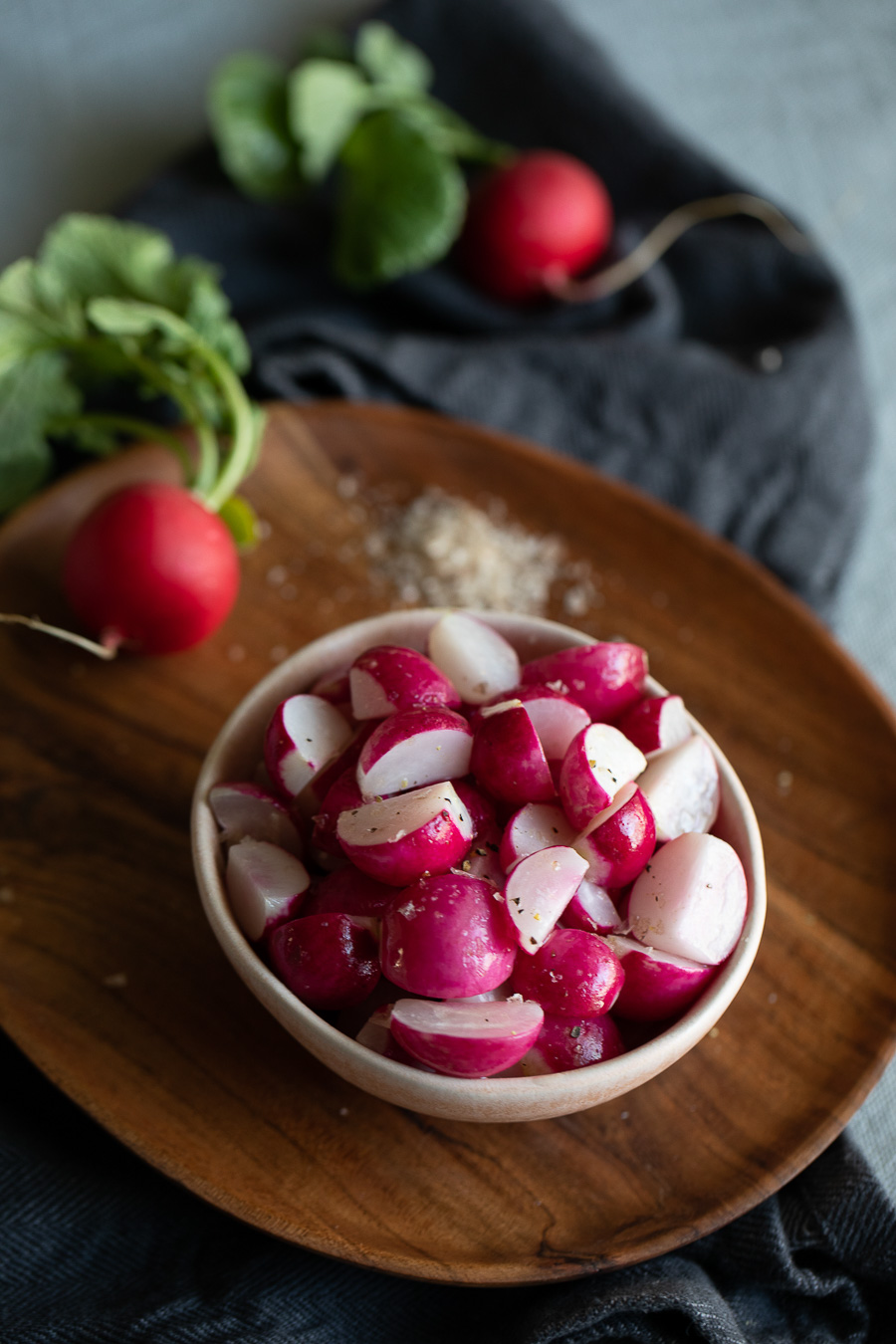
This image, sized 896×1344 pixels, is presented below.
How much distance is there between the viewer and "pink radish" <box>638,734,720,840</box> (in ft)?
2.23

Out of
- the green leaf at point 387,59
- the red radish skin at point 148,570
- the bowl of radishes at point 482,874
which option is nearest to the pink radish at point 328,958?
the bowl of radishes at point 482,874

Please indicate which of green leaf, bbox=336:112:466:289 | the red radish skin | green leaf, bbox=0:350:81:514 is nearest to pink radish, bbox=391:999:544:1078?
the red radish skin

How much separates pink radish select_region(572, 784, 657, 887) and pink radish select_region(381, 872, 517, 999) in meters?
0.07

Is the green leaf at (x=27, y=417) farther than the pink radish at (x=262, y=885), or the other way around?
the green leaf at (x=27, y=417)

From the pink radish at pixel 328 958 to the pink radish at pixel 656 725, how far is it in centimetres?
21

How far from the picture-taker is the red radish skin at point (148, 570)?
89cm

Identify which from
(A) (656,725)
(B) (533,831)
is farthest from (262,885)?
(A) (656,725)

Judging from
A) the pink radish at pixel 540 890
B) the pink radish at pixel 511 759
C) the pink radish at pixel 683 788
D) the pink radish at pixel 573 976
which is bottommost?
the pink radish at pixel 573 976

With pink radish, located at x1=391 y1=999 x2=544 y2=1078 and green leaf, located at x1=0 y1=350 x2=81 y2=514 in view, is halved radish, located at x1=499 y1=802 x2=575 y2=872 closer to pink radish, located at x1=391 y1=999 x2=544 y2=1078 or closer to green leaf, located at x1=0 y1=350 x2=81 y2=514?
pink radish, located at x1=391 y1=999 x2=544 y2=1078

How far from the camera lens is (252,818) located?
692 millimetres

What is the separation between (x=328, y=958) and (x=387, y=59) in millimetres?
1103

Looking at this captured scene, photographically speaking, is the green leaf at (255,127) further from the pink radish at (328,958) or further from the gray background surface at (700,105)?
the pink radish at (328,958)

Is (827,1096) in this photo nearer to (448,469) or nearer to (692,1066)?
(692,1066)

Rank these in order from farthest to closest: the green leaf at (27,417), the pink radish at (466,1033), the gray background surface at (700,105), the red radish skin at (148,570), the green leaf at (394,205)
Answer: the gray background surface at (700,105)
the green leaf at (394,205)
the green leaf at (27,417)
the red radish skin at (148,570)
the pink radish at (466,1033)
